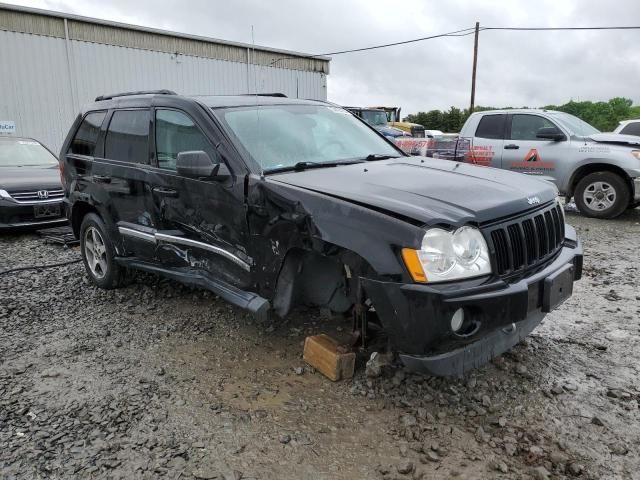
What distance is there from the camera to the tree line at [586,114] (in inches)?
1138

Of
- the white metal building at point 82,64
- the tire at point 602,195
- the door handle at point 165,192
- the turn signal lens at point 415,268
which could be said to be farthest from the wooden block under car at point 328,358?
the white metal building at point 82,64

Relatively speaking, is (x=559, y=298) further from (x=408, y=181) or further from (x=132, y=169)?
(x=132, y=169)

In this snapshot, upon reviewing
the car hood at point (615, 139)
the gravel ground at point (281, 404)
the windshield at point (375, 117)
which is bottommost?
the gravel ground at point (281, 404)

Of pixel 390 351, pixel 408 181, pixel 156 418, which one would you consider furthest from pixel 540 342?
pixel 156 418

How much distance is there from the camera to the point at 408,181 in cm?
309

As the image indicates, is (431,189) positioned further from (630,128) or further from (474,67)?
(474,67)

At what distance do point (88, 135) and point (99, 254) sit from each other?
3.77 ft

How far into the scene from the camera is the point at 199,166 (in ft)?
10.8

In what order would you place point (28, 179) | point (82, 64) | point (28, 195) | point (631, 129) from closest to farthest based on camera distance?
point (28, 195) < point (28, 179) < point (631, 129) < point (82, 64)

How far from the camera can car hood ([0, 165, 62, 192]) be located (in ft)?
24.5

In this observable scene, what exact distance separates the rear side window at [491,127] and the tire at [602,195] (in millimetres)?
1651

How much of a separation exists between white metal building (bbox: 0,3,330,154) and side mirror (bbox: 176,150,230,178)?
11032 millimetres

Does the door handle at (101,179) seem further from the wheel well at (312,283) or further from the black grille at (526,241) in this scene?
the black grille at (526,241)

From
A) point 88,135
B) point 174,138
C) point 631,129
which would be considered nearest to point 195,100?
point 174,138
